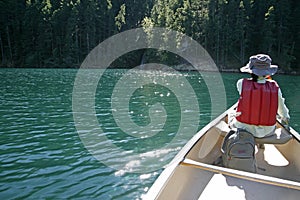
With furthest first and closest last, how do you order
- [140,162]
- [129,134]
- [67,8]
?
[67,8], [129,134], [140,162]

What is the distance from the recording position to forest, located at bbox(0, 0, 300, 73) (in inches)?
1762

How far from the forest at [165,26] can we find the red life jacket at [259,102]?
141 ft

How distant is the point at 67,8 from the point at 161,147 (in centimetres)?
5737

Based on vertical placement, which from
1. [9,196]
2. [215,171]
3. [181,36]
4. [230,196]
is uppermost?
[181,36]

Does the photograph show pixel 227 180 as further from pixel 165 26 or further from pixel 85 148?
pixel 165 26

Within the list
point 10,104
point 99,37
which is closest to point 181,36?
point 99,37

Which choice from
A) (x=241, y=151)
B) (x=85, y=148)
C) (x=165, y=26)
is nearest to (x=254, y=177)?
(x=241, y=151)

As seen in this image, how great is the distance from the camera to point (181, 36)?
5100 cm

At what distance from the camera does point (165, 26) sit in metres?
53.7

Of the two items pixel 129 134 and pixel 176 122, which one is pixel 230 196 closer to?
pixel 129 134

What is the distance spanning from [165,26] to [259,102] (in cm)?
5189

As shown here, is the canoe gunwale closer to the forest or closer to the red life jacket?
the red life jacket

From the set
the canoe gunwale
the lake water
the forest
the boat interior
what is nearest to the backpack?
the boat interior

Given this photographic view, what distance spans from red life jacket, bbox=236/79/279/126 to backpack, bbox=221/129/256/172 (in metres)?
0.26
